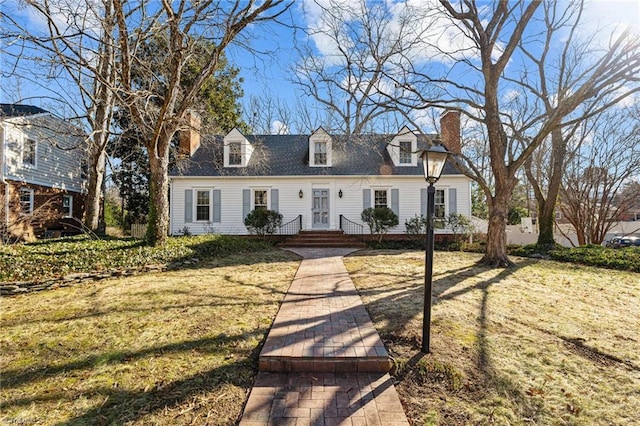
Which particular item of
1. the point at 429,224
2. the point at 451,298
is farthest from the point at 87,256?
the point at 451,298

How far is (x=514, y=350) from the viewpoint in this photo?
3439 mm

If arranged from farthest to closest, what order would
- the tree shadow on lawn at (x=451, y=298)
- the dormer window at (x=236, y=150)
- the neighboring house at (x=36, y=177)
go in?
the dormer window at (x=236, y=150) < the neighboring house at (x=36, y=177) < the tree shadow on lawn at (x=451, y=298)

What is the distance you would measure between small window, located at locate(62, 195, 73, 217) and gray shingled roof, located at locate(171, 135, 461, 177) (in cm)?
697

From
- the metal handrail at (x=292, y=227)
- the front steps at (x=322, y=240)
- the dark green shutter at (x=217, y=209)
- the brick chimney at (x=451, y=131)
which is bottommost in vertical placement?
the front steps at (x=322, y=240)

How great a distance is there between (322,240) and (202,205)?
643cm

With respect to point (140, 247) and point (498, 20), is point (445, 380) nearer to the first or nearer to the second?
point (140, 247)

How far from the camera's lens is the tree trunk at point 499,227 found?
8602mm

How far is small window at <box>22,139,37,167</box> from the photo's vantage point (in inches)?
561

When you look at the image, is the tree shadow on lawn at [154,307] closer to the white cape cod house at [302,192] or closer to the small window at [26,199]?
the white cape cod house at [302,192]

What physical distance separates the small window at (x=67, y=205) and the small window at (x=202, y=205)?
771 cm

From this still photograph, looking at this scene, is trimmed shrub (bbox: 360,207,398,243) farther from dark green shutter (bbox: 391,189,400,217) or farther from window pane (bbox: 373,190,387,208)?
window pane (bbox: 373,190,387,208)

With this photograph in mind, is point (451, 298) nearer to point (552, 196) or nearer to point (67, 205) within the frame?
point (552, 196)

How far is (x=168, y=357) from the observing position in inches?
127

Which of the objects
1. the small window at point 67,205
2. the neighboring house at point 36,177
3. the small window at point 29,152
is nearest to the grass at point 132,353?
the neighboring house at point 36,177
